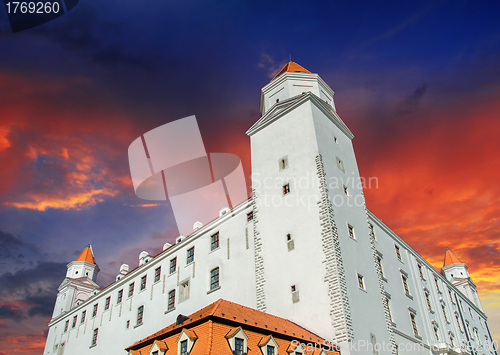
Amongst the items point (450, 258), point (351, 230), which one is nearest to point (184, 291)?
point (351, 230)

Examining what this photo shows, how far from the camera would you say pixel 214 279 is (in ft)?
104

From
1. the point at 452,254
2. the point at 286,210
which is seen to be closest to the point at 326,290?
the point at 286,210

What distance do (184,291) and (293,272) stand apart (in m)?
13.5

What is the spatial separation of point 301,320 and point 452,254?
217ft

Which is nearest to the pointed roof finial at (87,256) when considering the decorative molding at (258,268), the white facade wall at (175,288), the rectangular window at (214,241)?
the white facade wall at (175,288)

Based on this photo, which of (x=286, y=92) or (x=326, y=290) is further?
(x=286, y=92)

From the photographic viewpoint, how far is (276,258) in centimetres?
2642

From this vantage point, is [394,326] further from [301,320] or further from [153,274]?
[153,274]

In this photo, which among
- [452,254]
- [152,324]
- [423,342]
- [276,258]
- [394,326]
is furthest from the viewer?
[452,254]

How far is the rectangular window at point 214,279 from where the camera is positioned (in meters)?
31.1

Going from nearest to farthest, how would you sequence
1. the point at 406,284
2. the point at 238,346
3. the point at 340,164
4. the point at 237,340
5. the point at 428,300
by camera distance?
the point at 238,346 → the point at 237,340 → the point at 340,164 → the point at 406,284 → the point at 428,300

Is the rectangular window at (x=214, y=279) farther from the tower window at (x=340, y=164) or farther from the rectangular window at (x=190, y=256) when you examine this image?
the tower window at (x=340, y=164)

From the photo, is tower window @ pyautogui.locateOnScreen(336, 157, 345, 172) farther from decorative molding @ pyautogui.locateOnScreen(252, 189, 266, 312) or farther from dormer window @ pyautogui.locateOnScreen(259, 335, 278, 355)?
dormer window @ pyautogui.locateOnScreen(259, 335, 278, 355)

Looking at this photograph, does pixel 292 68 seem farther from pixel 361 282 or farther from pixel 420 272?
pixel 420 272
